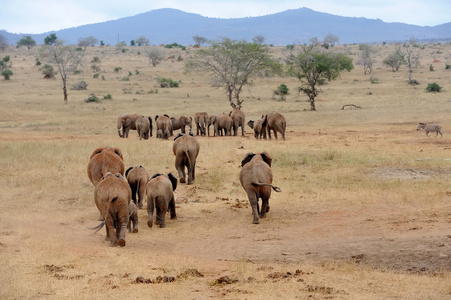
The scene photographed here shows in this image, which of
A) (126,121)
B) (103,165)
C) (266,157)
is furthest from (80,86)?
(266,157)

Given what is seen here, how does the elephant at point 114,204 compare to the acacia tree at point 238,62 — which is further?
the acacia tree at point 238,62

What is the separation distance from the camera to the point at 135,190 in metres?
13.5

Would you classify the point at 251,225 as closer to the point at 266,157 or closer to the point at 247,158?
the point at 247,158

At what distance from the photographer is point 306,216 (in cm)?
1295

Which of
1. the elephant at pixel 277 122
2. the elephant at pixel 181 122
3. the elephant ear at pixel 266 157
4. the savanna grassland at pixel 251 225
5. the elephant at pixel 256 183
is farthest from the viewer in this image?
the elephant at pixel 181 122

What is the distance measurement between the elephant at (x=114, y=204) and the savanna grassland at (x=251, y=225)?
1.04 feet

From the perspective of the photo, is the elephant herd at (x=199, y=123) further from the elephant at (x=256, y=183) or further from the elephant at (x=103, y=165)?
the elephant at (x=256, y=183)

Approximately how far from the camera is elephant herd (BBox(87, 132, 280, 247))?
34.3 feet

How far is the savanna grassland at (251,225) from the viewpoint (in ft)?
26.4

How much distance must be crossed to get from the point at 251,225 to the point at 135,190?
9.25 ft

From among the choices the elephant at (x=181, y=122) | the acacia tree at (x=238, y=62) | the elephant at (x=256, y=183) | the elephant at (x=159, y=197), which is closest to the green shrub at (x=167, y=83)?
the acacia tree at (x=238, y=62)

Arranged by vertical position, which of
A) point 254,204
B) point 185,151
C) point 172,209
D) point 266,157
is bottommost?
point 172,209

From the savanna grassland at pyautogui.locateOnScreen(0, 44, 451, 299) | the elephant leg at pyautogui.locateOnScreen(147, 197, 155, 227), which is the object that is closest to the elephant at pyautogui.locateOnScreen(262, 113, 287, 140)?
the savanna grassland at pyautogui.locateOnScreen(0, 44, 451, 299)

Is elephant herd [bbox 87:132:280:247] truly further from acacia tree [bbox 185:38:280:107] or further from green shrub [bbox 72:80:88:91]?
green shrub [bbox 72:80:88:91]
